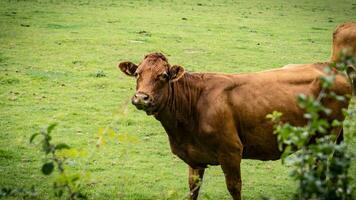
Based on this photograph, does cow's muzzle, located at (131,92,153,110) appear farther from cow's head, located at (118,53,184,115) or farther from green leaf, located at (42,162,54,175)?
green leaf, located at (42,162,54,175)

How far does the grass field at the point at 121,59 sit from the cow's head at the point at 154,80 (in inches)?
38.2

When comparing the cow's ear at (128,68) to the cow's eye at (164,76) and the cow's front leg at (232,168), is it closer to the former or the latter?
the cow's eye at (164,76)

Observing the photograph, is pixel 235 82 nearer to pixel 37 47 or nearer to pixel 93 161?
pixel 93 161

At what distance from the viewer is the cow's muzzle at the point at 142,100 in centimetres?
611

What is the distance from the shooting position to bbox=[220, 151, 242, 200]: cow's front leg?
260 inches

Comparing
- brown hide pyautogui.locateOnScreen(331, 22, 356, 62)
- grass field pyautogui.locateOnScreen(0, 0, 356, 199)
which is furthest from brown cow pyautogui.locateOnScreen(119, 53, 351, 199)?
brown hide pyautogui.locateOnScreen(331, 22, 356, 62)

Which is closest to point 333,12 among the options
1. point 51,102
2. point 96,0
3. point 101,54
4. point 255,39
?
point 255,39

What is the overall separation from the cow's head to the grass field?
97cm

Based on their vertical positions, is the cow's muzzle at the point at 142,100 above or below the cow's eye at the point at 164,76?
below

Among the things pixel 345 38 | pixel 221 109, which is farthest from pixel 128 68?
pixel 345 38

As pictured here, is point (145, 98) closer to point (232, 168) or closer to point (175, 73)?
point (175, 73)

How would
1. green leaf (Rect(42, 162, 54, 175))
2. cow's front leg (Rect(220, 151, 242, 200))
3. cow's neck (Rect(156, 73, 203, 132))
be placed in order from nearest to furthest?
green leaf (Rect(42, 162, 54, 175)), cow's front leg (Rect(220, 151, 242, 200)), cow's neck (Rect(156, 73, 203, 132))

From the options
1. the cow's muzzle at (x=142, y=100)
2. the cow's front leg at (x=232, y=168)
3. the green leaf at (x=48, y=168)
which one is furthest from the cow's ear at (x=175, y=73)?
the green leaf at (x=48, y=168)

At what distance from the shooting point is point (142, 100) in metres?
6.13
